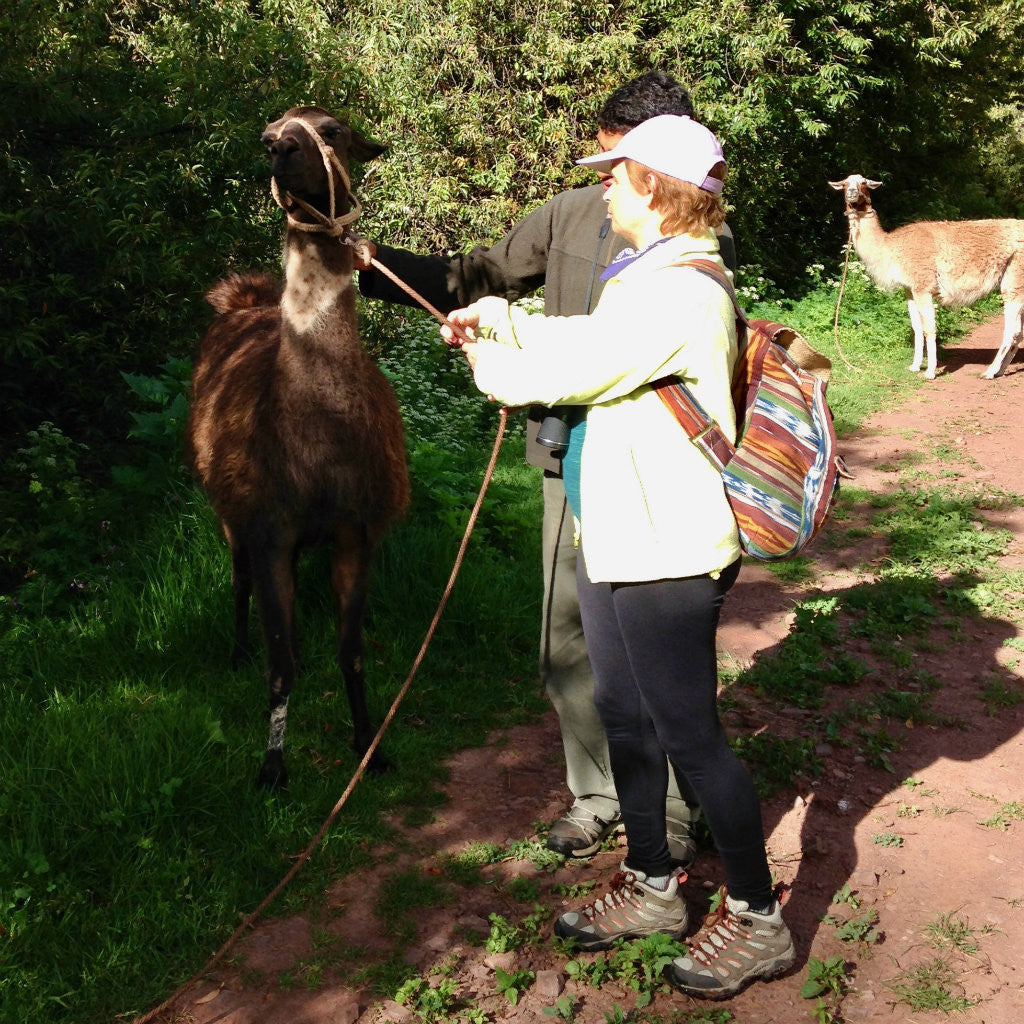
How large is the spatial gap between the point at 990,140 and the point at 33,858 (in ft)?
70.8

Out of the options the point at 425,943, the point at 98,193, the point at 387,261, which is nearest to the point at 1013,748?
the point at 425,943

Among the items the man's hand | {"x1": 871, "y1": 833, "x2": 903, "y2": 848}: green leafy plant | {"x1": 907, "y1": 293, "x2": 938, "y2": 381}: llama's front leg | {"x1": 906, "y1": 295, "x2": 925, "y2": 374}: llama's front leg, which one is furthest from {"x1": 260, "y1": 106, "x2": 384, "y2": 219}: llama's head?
{"x1": 906, "y1": 295, "x2": 925, "y2": 374}: llama's front leg

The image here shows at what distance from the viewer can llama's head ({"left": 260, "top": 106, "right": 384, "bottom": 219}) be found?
3.10 meters

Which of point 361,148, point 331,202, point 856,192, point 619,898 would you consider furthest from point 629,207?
point 856,192

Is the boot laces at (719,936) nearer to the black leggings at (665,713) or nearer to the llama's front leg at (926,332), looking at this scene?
the black leggings at (665,713)

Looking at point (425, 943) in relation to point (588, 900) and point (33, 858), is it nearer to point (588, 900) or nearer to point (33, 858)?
point (588, 900)

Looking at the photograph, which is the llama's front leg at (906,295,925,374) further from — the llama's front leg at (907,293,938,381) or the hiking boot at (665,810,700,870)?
the hiking boot at (665,810,700,870)

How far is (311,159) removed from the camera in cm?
316

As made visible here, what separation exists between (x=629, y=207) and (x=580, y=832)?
6.77 ft

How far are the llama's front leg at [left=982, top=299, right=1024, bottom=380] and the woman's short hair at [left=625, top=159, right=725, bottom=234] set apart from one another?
32.9 ft

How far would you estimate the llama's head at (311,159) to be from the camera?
10.2ft

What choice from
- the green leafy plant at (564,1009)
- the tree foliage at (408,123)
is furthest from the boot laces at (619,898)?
the tree foliage at (408,123)

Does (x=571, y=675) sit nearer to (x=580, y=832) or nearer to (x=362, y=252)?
(x=580, y=832)

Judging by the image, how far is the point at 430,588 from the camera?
4965 millimetres
